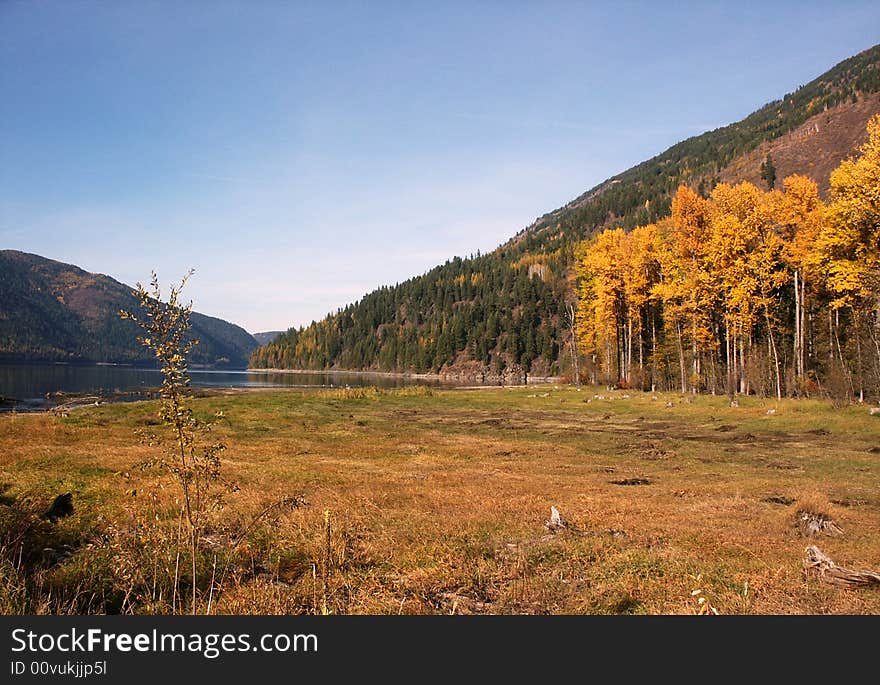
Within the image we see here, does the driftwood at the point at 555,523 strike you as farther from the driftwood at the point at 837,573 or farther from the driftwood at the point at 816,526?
the driftwood at the point at 816,526

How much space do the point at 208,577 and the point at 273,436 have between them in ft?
59.8

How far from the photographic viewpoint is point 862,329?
32.0 meters

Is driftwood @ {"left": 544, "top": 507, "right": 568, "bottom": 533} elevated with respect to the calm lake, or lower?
elevated

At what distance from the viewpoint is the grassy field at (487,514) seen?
711 cm

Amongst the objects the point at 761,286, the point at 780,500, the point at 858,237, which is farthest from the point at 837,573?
the point at 761,286

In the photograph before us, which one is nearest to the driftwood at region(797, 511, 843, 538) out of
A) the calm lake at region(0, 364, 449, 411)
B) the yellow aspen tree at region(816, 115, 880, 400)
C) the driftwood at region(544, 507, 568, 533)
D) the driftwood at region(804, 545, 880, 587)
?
the driftwood at region(804, 545, 880, 587)

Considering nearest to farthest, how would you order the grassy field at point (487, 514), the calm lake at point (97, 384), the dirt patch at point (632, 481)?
the grassy field at point (487, 514)
the dirt patch at point (632, 481)
the calm lake at point (97, 384)

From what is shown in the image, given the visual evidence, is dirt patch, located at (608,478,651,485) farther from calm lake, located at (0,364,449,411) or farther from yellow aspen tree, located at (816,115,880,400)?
calm lake, located at (0,364,449,411)

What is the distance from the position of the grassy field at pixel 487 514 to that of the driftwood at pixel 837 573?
0.20 meters

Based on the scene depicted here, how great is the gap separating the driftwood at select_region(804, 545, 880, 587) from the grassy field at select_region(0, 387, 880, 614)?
199 millimetres

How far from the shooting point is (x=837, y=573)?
754 cm

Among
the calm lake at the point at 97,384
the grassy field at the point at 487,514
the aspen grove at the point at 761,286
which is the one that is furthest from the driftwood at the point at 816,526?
the calm lake at the point at 97,384

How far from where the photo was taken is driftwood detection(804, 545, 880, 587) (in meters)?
7.30

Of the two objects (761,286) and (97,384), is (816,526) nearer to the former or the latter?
(761,286)
